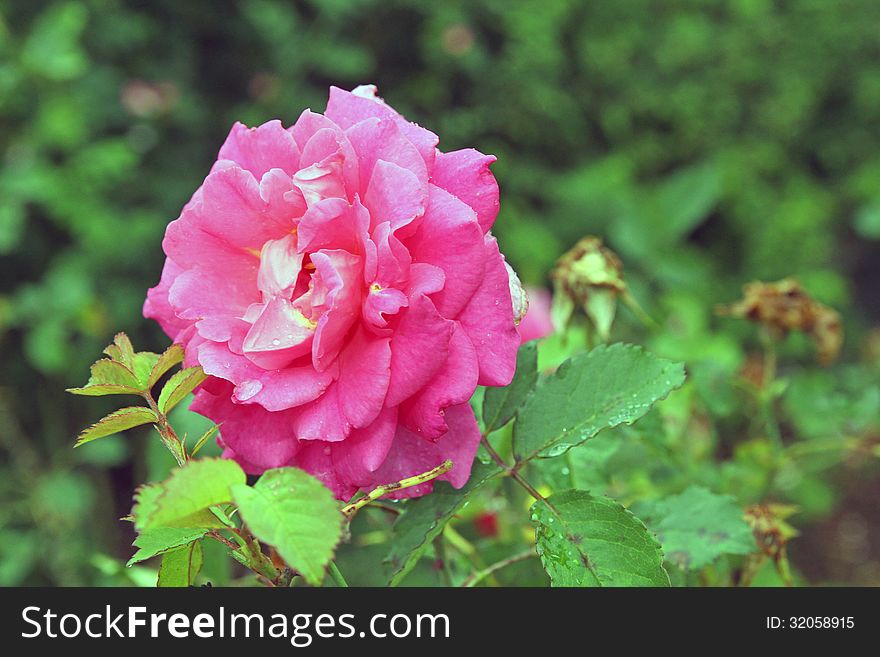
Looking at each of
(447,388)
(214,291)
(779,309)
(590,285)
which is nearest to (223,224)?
(214,291)

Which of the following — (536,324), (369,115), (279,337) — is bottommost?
(279,337)

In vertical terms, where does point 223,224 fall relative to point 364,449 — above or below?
above

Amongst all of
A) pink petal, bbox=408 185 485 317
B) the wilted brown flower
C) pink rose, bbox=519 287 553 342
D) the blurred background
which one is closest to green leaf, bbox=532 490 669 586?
pink petal, bbox=408 185 485 317

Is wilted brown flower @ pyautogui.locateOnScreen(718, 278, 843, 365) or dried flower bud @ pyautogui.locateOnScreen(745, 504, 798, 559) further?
wilted brown flower @ pyautogui.locateOnScreen(718, 278, 843, 365)

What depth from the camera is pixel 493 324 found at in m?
0.39

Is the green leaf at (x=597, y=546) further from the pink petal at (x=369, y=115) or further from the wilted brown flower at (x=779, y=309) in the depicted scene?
the wilted brown flower at (x=779, y=309)

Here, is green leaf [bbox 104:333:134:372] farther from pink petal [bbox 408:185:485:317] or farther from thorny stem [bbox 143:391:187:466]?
pink petal [bbox 408:185:485:317]

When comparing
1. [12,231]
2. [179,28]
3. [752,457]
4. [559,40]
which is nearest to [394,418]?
[752,457]

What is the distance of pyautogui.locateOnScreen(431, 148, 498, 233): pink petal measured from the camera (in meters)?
0.40

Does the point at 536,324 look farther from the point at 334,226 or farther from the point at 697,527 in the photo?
the point at 334,226

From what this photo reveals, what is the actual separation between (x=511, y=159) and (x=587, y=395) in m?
1.52

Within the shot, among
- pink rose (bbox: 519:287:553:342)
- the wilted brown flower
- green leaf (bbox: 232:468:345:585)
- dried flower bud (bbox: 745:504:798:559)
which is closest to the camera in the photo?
green leaf (bbox: 232:468:345:585)

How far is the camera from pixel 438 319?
38 cm
